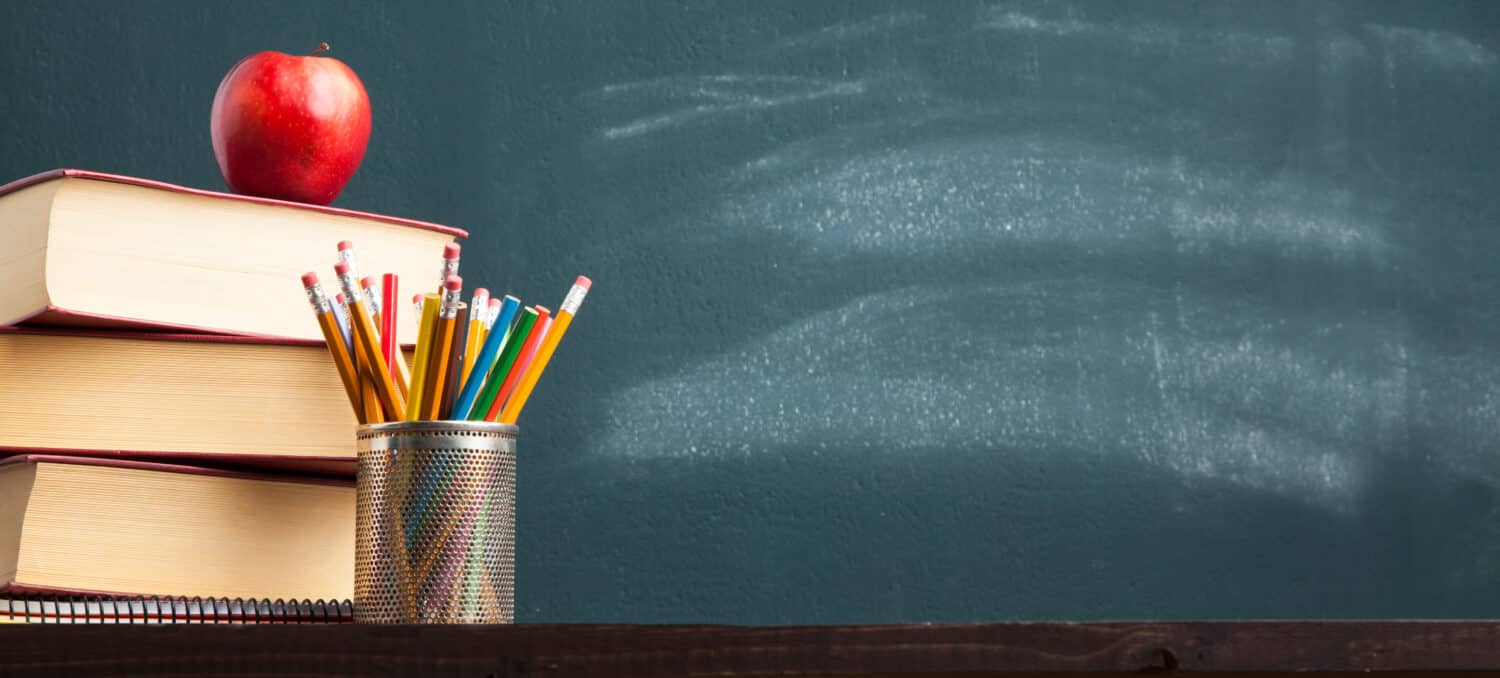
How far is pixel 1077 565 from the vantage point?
1.04 m

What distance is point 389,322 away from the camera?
0.67 m

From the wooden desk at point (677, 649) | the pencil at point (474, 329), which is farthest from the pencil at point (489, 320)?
the wooden desk at point (677, 649)

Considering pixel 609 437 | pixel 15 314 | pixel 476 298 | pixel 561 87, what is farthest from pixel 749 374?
pixel 15 314

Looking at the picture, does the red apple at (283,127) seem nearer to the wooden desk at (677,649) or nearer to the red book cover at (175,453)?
the red book cover at (175,453)

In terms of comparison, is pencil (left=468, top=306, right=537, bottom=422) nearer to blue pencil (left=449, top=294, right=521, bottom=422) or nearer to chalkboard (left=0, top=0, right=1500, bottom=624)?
blue pencil (left=449, top=294, right=521, bottom=422)

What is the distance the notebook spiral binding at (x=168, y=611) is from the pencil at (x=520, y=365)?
108 mm

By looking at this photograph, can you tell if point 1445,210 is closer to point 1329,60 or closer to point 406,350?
point 1329,60

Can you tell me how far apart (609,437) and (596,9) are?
32cm

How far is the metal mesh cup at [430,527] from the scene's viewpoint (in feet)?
2.04

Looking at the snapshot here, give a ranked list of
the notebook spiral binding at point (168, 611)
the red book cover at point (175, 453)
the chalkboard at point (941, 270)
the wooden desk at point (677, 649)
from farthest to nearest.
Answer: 1. the chalkboard at point (941, 270)
2. the red book cover at point (175, 453)
3. the notebook spiral binding at point (168, 611)
4. the wooden desk at point (677, 649)

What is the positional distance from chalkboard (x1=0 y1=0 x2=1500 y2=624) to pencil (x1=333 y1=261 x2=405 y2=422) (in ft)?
1.20

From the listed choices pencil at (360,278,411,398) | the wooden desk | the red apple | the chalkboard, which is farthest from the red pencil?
the chalkboard

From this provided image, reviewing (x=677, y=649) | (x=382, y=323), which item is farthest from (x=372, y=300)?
(x=677, y=649)

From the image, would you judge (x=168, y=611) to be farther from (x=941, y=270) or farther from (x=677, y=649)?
(x=941, y=270)
